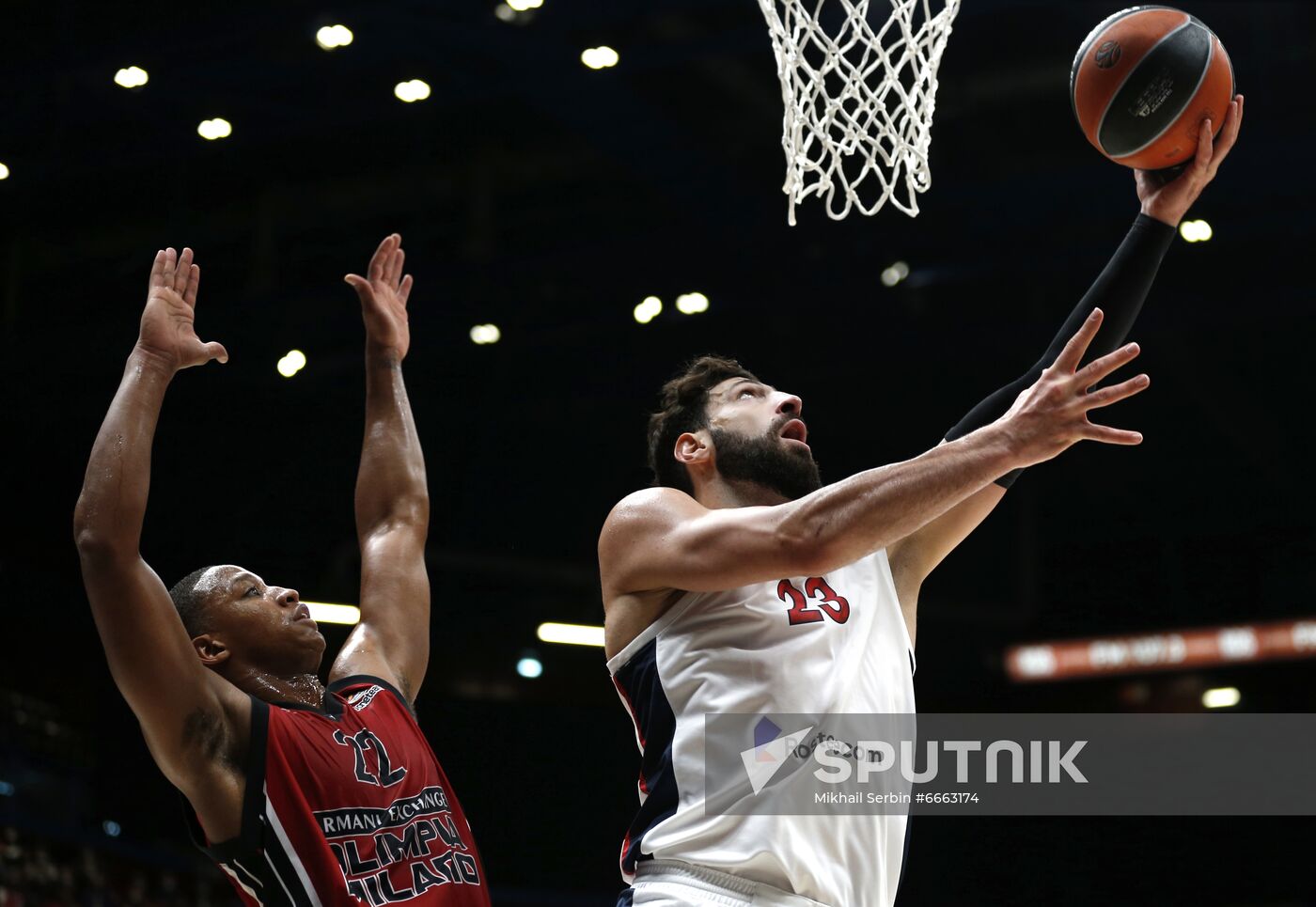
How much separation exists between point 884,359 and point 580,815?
186 inches

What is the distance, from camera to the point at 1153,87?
337 centimetres

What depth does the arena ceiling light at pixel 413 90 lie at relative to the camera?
7320 millimetres

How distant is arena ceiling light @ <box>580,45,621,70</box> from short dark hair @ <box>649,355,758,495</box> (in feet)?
11.2

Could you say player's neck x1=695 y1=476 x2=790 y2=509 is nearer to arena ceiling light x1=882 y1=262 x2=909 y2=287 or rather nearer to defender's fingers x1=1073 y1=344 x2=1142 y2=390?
defender's fingers x1=1073 y1=344 x2=1142 y2=390

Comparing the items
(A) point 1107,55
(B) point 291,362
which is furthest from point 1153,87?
(B) point 291,362

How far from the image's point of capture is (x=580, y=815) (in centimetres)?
1133

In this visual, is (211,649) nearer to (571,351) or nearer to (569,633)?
(571,351)

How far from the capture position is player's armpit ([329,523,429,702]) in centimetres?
381

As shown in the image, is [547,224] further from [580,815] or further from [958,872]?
[958,872]

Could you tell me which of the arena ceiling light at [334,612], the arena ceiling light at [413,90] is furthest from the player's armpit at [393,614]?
the arena ceiling light at [334,612]

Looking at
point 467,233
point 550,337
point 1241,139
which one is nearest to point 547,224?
point 467,233

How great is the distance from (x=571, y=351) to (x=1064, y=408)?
630 cm

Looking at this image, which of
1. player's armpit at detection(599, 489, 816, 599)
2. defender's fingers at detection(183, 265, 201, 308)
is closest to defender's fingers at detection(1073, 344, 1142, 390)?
player's armpit at detection(599, 489, 816, 599)

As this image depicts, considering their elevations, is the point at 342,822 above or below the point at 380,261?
below
